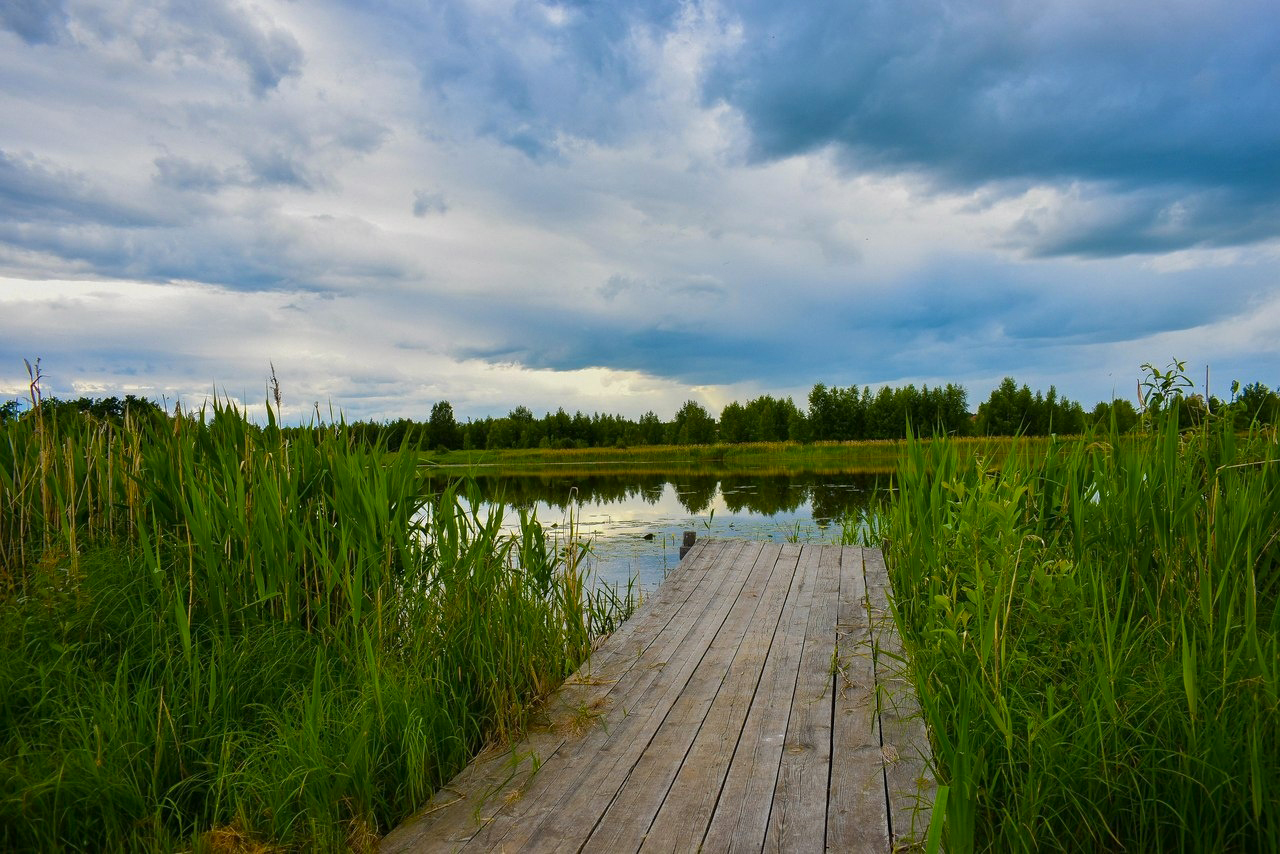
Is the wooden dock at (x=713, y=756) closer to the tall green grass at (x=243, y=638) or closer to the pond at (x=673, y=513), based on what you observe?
the tall green grass at (x=243, y=638)

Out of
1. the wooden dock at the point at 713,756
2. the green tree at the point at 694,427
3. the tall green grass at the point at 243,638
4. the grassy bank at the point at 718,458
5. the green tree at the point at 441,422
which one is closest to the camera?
the wooden dock at the point at 713,756

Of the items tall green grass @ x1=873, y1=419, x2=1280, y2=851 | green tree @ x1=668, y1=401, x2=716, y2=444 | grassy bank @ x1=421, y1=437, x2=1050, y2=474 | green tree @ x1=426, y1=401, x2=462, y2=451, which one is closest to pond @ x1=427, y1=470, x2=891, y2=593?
tall green grass @ x1=873, y1=419, x2=1280, y2=851

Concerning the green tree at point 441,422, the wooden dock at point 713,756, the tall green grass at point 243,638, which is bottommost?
the wooden dock at point 713,756

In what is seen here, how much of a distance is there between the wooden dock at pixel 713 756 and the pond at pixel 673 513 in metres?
1.20

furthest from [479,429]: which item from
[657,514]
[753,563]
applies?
[753,563]

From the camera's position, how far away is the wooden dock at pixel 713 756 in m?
2.55

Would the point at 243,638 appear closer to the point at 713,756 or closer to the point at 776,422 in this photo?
the point at 713,756

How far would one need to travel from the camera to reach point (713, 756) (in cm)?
307

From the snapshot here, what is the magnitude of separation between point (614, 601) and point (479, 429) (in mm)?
67508

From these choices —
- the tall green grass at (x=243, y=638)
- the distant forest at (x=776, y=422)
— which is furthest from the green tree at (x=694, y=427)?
the tall green grass at (x=243, y=638)

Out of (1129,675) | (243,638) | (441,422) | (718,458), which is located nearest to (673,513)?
(243,638)

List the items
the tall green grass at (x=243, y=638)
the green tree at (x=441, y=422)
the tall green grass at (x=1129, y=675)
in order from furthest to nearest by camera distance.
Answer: the green tree at (x=441, y=422) → the tall green grass at (x=243, y=638) → the tall green grass at (x=1129, y=675)

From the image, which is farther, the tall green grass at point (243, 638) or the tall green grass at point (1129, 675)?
the tall green grass at point (243, 638)

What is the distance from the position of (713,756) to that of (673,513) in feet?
41.7
